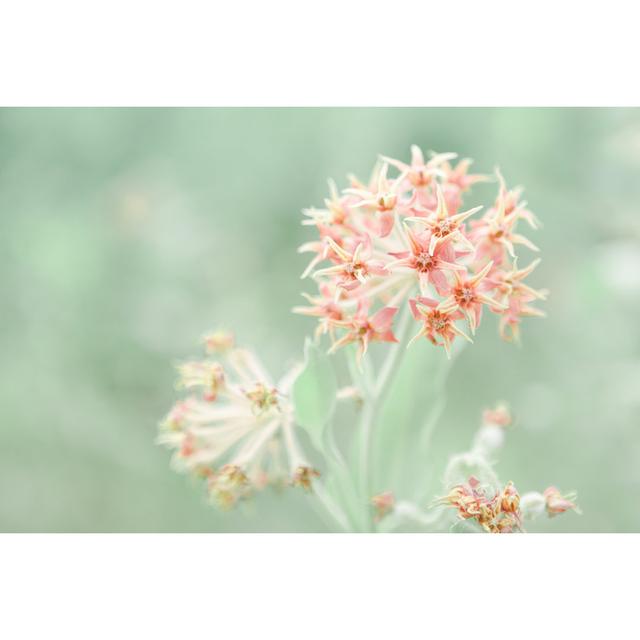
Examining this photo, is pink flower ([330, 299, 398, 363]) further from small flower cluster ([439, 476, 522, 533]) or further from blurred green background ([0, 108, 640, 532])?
blurred green background ([0, 108, 640, 532])

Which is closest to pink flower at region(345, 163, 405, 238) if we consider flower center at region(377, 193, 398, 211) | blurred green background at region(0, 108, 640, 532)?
flower center at region(377, 193, 398, 211)

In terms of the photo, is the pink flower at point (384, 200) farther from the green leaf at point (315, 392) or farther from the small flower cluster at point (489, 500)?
the small flower cluster at point (489, 500)

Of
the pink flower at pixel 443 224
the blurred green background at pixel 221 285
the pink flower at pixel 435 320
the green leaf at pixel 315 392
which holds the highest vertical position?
the blurred green background at pixel 221 285

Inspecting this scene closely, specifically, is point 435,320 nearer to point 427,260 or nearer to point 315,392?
point 427,260

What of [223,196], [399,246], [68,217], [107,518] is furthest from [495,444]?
[68,217]

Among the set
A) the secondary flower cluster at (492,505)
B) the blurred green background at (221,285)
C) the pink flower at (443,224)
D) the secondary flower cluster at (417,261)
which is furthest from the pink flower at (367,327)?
the blurred green background at (221,285)
